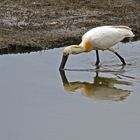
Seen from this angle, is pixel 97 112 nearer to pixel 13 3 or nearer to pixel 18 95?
pixel 18 95

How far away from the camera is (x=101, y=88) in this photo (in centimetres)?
1131

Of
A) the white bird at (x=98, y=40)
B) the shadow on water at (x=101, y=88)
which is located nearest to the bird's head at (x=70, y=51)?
the white bird at (x=98, y=40)

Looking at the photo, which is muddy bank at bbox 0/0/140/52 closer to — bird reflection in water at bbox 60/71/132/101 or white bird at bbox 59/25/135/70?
white bird at bbox 59/25/135/70

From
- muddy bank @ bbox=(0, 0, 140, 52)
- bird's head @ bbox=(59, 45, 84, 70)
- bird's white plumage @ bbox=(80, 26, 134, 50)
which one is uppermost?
bird's white plumage @ bbox=(80, 26, 134, 50)

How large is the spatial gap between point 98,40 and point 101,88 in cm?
127

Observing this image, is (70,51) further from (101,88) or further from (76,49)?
(101,88)

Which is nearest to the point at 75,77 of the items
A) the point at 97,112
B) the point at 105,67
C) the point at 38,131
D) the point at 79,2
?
the point at 105,67

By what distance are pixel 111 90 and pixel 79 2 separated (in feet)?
21.4

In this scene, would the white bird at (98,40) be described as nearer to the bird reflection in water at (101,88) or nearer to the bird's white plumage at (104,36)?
the bird's white plumage at (104,36)

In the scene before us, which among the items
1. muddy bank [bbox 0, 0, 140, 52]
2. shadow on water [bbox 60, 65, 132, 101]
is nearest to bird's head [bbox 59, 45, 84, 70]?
shadow on water [bbox 60, 65, 132, 101]

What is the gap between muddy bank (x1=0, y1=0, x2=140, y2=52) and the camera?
547 inches

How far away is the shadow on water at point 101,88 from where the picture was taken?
10.7 metres

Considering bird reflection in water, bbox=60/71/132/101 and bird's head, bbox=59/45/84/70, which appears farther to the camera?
bird's head, bbox=59/45/84/70

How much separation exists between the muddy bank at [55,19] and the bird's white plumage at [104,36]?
150 cm
